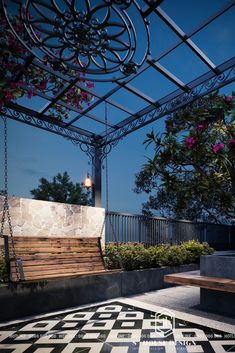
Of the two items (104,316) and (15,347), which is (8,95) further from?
(104,316)

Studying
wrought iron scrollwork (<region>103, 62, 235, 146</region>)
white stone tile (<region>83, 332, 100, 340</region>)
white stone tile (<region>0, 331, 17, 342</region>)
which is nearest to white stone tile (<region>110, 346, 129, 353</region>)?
white stone tile (<region>83, 332, 100, 340</region>)

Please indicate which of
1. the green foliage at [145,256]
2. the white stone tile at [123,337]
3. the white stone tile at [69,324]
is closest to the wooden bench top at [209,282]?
the white stone tile at [123,337]

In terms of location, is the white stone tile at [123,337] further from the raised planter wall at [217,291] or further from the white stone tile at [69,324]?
the raised planter wall at [217,291]

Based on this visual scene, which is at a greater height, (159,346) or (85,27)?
(85,27)

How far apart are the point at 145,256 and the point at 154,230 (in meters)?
2.10

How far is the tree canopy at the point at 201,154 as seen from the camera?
13.6ft

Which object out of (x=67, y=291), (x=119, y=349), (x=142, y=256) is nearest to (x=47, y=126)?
(x=142, y=256)

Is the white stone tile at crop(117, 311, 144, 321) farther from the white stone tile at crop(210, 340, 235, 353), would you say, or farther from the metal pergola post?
the metal pergola post

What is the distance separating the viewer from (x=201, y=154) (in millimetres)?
4203

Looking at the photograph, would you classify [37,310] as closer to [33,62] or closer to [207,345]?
[207,345]

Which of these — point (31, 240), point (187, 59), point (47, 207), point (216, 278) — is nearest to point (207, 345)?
point (216, 278)

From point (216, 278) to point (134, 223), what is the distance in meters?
3.64

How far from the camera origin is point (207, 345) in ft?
9.45

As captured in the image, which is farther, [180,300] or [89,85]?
[89,85]
